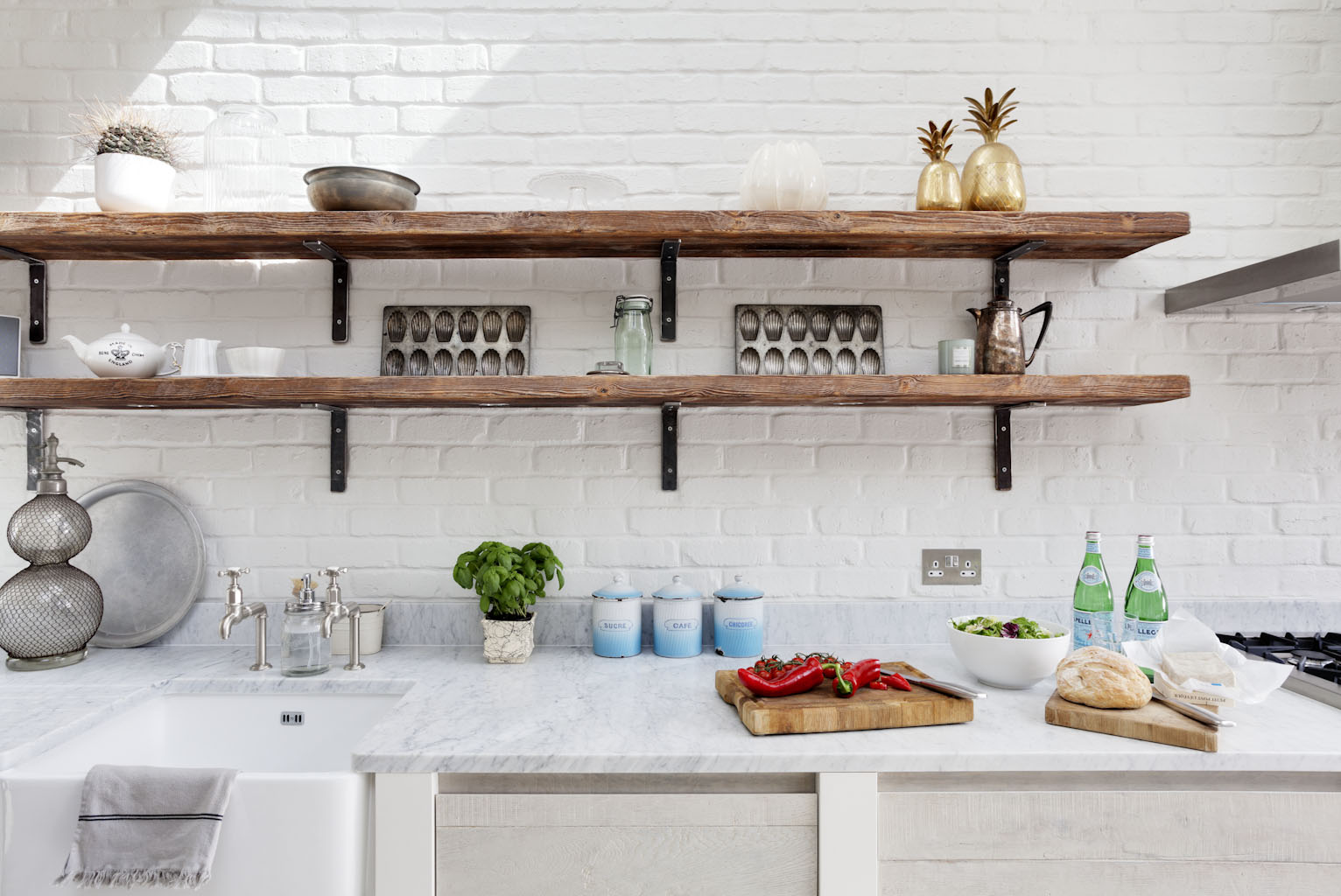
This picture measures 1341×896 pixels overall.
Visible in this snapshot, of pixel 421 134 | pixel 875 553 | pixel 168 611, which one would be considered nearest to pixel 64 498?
pixel 168 611

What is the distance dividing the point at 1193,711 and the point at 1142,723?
0.10 m

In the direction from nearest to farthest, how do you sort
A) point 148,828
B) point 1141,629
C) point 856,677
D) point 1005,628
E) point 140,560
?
point 148,828, point 856,677, point 1005,628, point 1141,629, point 140,560

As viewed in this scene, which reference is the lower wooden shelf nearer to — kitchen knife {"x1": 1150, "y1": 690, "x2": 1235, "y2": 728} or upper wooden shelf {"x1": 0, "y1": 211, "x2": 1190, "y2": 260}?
upper wooden shelf {"x1": 0, "y1": 211, "x2": 1190, "y2": 260}

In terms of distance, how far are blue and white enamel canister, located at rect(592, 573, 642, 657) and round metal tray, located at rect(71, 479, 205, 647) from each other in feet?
3.12

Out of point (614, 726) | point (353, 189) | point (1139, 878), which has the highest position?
point (353, 189)

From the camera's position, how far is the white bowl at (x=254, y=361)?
1.62 m

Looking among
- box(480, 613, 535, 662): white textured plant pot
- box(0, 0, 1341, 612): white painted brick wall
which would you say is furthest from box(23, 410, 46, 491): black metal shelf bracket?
box(480, 613, 535, 662): white textured plant pot

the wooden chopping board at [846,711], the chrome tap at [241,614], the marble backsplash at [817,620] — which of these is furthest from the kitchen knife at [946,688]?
the chrome tap at [241,614]

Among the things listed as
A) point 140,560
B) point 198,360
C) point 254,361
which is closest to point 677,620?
point 254,361

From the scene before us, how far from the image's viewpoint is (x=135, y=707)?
1.50 meters

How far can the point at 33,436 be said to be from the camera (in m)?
1.81

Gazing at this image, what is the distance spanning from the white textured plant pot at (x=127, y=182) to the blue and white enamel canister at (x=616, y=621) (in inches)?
51.1

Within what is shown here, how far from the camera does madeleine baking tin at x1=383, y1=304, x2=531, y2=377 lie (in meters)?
1.81

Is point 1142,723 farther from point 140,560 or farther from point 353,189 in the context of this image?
point 140,560
